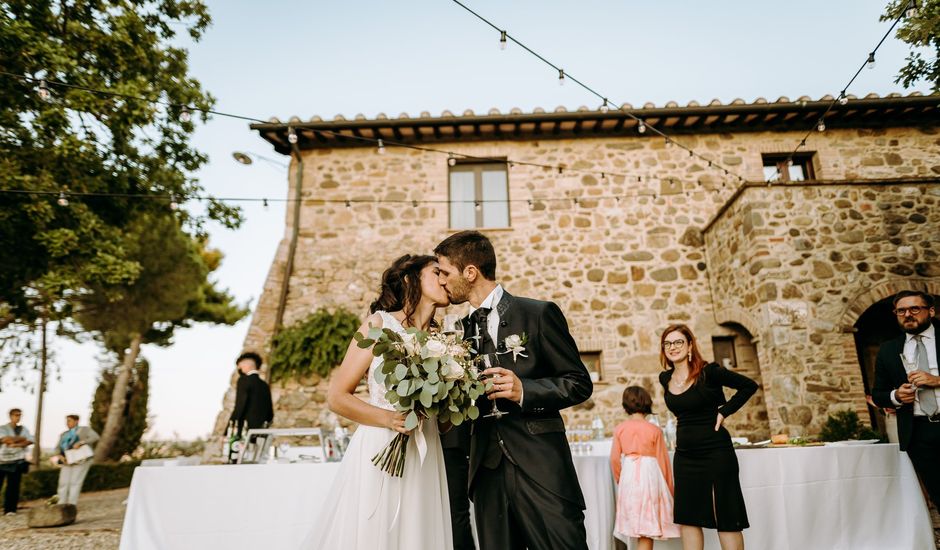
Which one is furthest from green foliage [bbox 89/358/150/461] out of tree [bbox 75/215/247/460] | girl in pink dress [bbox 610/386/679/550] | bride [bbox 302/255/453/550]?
bride [bbox 302/255/453/550]

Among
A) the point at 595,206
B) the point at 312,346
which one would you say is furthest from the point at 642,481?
the point at 595,206

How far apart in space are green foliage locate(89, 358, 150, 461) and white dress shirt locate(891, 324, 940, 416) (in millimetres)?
17448

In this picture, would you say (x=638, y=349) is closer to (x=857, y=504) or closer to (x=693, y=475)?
(x=857, y=504)

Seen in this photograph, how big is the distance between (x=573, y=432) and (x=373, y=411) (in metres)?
Result: 3.64

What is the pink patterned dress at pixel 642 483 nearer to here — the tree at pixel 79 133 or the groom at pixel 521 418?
the groom at pixel 521 418

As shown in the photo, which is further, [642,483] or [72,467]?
[72,467]

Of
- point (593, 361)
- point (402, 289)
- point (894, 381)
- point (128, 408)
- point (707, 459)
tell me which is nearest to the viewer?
point (402, 289)

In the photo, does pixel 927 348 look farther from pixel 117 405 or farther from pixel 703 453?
pixel 117 405

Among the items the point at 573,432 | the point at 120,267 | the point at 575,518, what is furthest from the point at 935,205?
the point at 120,267

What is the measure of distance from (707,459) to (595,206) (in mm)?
6132

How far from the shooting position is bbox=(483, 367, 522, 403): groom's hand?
6.26 ft

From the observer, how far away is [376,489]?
214 cm

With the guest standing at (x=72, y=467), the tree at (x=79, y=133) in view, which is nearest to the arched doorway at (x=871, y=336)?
the tree at (x=79, y=133)

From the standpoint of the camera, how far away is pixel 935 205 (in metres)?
6.99
